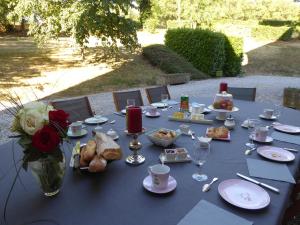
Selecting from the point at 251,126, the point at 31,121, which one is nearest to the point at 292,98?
the point at 251,126

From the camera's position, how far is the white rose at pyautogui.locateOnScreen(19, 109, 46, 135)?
128cm

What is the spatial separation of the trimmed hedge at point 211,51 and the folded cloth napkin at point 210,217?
894 cm

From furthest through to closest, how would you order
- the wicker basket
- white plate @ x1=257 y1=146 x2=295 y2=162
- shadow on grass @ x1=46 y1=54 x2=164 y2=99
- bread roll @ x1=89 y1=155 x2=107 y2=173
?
shadow on grass @ x1=46 y1=54 x2=164 y2=99 → the wicker basket → white plate @ x1=257 y1=146 x2=295 y2=162 → bread roll @ x1=89 y1=155 x2=107 y2=173

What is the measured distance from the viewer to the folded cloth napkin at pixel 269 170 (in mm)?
1662

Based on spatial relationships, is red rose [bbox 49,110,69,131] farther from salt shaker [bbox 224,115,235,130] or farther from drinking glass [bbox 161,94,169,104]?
drinking glass [bbox 161,94,169,104]

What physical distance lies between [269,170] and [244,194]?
14.8 inches

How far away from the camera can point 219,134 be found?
88.0 inches

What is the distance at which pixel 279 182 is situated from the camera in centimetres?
161

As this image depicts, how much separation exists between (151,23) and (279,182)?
19.6 metres

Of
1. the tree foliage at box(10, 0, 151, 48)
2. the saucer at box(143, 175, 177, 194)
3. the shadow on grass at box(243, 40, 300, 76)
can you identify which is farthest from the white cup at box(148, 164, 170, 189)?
the shadow on grass at box(243, 40, 300, 76)

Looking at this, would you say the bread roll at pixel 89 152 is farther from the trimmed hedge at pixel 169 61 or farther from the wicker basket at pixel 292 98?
the trimmed hedge at pixel 169 61

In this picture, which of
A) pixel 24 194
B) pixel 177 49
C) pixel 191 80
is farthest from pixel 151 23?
pixel 24 194

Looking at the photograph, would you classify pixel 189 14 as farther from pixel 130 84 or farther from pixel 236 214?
pixel 236 214

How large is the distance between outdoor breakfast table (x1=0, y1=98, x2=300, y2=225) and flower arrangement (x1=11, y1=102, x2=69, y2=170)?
0.22 m
